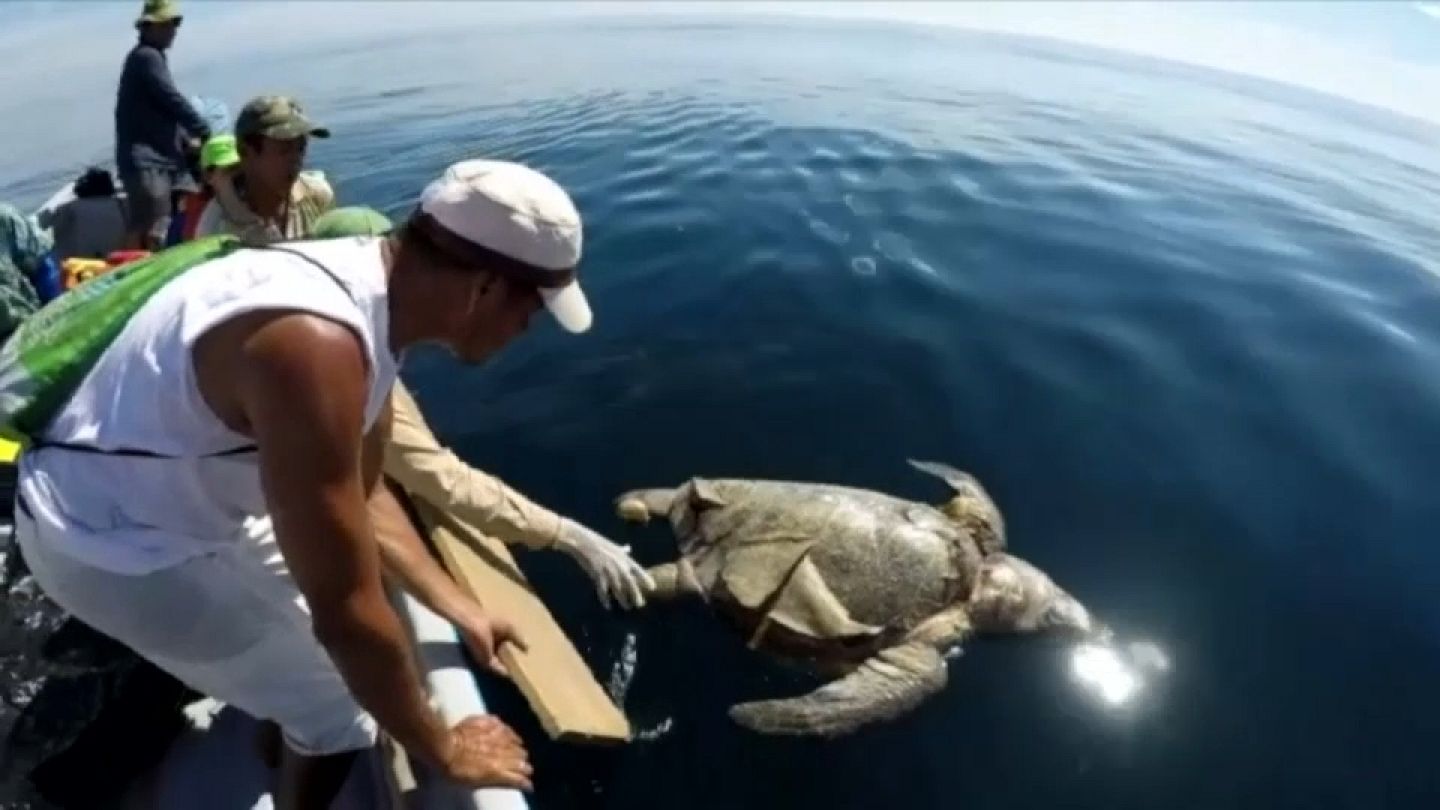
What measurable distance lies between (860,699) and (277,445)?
3340 millimetres

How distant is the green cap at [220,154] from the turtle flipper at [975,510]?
440cm

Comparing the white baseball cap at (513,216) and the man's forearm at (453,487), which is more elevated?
the white baseball cap at (513,216)

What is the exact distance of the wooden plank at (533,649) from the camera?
3.34 m

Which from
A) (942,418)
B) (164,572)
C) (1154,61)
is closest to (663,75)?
(942,418)

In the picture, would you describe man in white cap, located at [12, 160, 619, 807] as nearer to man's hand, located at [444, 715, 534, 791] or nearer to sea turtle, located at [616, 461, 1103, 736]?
man's hand, located at [444, 715, 534, 791]

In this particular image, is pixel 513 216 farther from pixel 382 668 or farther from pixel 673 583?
pixel 673 583

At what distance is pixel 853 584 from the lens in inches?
198

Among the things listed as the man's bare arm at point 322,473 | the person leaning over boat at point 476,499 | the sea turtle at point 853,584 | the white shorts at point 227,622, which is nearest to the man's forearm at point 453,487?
the person leaning over boat at point 476,499

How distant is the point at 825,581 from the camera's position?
16.4ft

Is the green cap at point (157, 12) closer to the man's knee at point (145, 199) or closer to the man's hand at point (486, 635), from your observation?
the man's knee at point (145, 199)

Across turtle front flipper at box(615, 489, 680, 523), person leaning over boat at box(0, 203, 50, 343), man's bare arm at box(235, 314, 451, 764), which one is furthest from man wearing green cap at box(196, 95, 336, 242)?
man's bare arm at box(235, 314, 451, 764)

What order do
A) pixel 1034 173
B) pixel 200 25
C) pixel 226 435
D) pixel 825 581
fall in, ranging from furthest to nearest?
pixel 200 25
pixel 1034 173
pixel 825 581
pixel 226 435

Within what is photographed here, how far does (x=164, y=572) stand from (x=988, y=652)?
3930 mm

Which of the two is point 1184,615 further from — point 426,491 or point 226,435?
point 226,435
